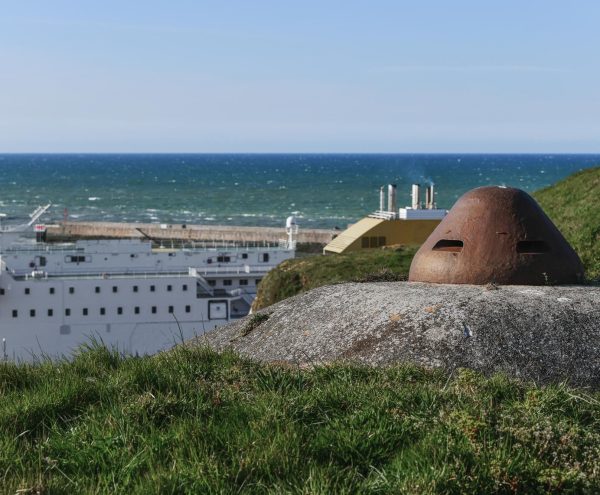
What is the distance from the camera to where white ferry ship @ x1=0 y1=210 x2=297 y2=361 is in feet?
122

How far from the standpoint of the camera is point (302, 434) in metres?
5.90

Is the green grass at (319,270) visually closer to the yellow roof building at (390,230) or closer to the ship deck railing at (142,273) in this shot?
the yellow roof building at (390,230)

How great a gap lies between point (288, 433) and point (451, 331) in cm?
359

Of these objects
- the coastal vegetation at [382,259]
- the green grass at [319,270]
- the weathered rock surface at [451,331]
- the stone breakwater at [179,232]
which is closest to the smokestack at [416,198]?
the coastal vegetation at [382,259]

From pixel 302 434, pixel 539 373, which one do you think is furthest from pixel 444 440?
pixel 539 373

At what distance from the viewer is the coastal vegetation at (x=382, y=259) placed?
70.3 ft

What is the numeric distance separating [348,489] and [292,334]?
190 inches

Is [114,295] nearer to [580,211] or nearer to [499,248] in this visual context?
[580,211]

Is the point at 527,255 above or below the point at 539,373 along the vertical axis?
above

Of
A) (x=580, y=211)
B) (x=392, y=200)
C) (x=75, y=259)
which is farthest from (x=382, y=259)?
(x=75, y=259)

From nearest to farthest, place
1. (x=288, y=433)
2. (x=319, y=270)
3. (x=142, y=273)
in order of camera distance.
Answer: (x=288, y=433), (x=319, y=270), (x=142, y=273)

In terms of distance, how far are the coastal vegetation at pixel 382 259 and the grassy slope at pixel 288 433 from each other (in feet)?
44.5

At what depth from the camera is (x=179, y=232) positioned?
7838 cm

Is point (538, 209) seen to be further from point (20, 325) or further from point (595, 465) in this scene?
point (20, 325)
